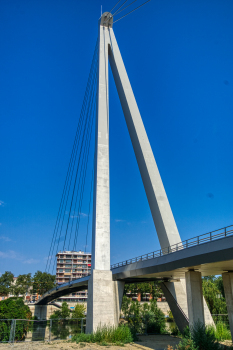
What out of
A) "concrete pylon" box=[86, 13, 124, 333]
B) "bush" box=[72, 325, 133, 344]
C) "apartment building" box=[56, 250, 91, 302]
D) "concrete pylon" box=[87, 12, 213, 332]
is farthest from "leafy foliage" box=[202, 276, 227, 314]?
"apartment building" box=[56, 250, 91, 302]

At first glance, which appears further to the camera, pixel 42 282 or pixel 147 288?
pixel 42 282

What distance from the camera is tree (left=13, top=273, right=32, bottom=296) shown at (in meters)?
96.8

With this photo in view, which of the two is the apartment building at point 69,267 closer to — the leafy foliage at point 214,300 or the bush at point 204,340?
the leafy foliage at point 214,300

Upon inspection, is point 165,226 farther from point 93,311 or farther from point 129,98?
point 129,98

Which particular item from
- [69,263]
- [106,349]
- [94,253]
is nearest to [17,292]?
[69,263]

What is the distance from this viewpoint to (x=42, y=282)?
9956 cm

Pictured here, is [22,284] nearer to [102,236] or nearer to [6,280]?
[6,280]

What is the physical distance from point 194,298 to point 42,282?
302 feet

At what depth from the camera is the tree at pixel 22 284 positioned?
96794 millimetres

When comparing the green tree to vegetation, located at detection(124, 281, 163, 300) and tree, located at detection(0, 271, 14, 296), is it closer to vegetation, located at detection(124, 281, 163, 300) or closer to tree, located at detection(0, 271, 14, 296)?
vegetation, located at detection(124, 281, 163, 300)

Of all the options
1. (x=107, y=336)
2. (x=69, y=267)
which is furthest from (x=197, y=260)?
(x=69, y=267)

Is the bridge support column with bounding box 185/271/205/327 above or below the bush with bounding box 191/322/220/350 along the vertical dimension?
above

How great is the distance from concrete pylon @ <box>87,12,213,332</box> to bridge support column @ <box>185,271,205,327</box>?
5378 mm

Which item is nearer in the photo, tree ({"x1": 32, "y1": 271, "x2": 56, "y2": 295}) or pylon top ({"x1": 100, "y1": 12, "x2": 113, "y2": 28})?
pylon top ({"x1": 100, "y1": 12, "x2": 113, "y2": 28})
